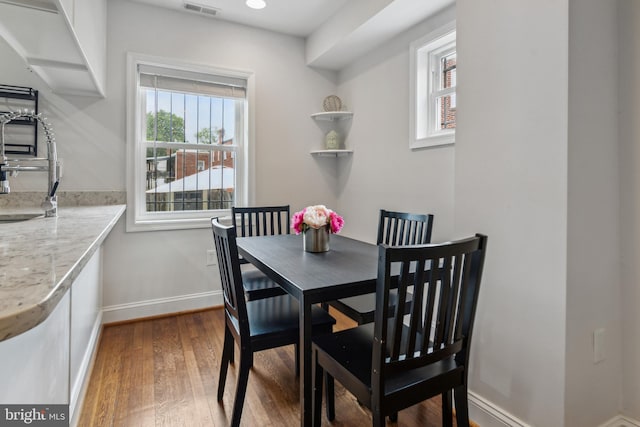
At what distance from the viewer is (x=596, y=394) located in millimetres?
1448

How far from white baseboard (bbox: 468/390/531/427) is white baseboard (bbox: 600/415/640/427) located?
14.8 inches

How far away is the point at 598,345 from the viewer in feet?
4.76

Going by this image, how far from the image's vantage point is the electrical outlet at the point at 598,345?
4.73 feet

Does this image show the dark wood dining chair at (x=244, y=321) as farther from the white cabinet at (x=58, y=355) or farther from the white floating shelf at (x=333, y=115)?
the white floating shelf at (x=333, y=115)

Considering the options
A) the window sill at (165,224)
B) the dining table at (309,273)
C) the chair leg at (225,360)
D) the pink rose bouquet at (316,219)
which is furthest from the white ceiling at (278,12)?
the chair leg at (225,360)

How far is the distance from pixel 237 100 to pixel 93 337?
2.29 m

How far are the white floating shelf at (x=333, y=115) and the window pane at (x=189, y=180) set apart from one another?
949 millimetres

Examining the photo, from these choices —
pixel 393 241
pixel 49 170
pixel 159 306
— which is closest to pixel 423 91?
pixel 393 241

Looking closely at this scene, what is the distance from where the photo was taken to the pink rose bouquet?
1911mm

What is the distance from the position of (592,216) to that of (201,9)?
3.13m

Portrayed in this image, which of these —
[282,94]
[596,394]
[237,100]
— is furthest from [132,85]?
[596,394]

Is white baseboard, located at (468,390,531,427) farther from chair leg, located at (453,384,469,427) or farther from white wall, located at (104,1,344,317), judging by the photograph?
white wall, located at (104,1,344,317)

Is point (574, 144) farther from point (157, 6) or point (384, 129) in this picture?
point (157, 6)

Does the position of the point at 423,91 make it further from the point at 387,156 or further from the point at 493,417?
the point at 493,417
